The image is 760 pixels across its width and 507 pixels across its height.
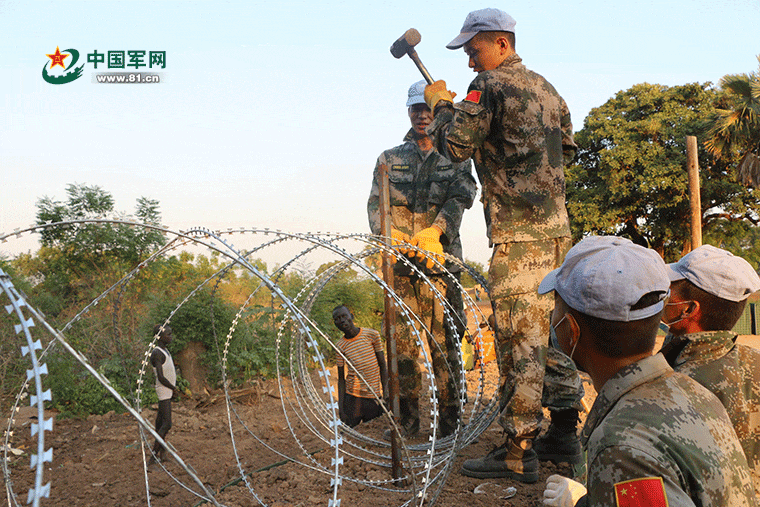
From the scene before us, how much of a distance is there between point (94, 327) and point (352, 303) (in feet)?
16.3

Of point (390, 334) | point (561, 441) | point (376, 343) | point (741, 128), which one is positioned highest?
point (741, 128)

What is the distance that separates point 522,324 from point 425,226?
2.16 meters

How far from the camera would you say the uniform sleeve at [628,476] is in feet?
3.83

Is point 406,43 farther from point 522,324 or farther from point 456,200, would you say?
point 522,324

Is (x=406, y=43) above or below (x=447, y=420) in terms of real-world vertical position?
above

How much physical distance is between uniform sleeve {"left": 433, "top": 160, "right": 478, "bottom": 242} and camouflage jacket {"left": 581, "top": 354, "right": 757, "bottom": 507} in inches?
152

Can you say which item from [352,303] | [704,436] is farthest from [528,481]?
[352,303]

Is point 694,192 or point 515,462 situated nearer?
point 515,462

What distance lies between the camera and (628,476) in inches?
47.1

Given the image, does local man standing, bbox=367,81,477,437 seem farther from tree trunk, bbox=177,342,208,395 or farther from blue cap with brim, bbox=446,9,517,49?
tree trunk, bbox=177,342,208,395

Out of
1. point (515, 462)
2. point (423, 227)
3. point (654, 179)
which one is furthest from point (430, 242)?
point (654, 179)

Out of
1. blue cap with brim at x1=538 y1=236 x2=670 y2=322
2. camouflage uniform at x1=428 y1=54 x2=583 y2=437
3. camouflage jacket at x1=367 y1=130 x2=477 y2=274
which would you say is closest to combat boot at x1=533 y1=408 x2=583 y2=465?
camouflage uniform at x1=428 y1=54 x2=583 y2=437

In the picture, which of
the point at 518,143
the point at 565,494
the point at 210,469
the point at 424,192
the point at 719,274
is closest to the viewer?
the point at 565,494

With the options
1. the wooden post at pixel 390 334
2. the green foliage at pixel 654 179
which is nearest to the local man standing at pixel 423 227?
the wooden post at pixel 390 334
